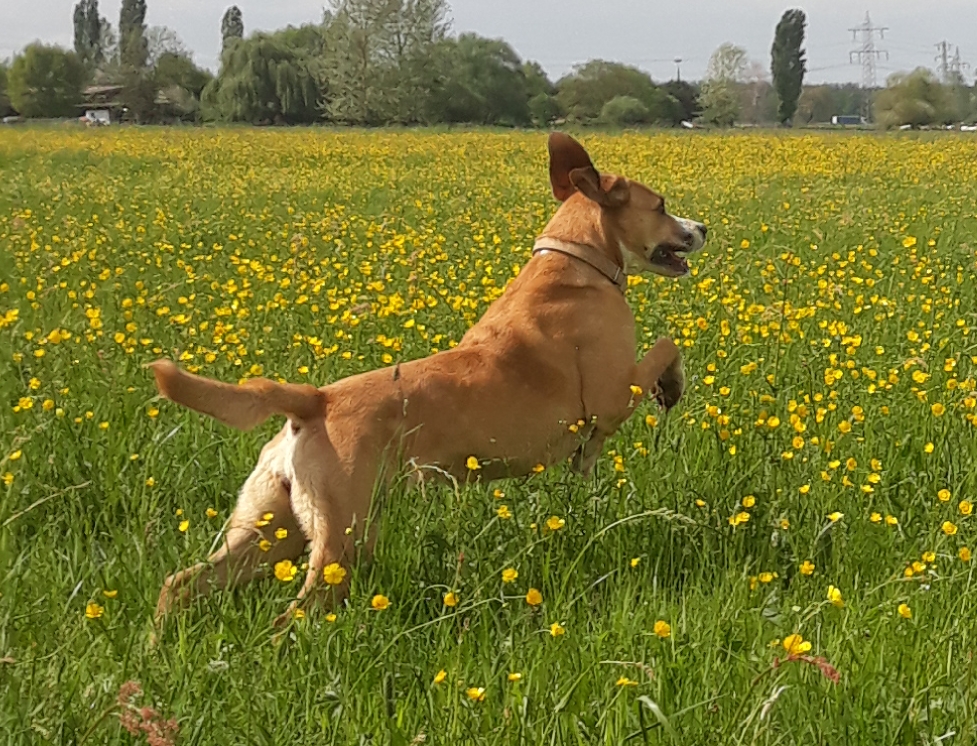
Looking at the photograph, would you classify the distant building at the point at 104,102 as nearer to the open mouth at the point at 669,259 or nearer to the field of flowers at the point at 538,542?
the field of flowers at the point at 538,542

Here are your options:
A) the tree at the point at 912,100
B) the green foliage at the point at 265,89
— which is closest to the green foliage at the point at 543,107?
the green foliage at the point at 265,89

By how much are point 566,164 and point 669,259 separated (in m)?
0.57

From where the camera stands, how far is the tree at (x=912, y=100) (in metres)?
54.5

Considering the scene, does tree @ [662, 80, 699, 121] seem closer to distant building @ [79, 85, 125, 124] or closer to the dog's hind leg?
distant building @ [79, 85, 125, 124]

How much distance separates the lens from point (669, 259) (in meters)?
4.34

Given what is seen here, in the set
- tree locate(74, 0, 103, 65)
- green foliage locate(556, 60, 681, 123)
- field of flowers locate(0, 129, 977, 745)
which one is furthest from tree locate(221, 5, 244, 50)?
field of flowers locate(0, 129, 977, 745)

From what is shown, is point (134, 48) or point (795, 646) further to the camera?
point (134, 48)

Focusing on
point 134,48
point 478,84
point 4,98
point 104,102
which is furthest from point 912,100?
point 4,98

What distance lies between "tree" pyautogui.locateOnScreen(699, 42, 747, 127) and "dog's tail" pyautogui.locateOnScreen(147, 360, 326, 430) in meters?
58.7

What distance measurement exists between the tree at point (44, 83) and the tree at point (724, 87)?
44.2 metres

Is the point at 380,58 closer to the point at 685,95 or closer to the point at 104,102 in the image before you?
the point at 685,95

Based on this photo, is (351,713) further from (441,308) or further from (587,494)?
(441,308)

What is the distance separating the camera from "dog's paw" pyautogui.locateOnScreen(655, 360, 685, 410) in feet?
13.3

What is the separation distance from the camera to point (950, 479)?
3.47 metres
